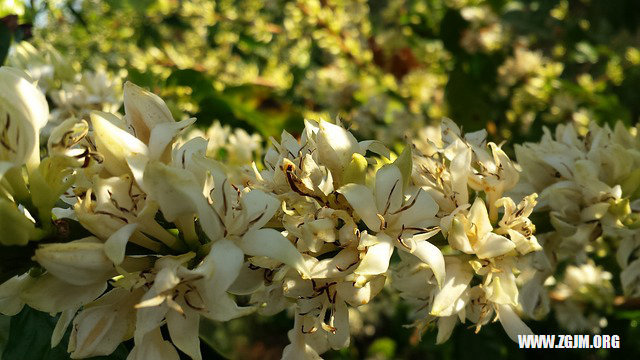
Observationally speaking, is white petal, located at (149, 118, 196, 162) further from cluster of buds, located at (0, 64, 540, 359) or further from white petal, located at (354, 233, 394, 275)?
white petal, located at (354, 233, 394, 275)

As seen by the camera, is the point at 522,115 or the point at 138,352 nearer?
the point at 138,352

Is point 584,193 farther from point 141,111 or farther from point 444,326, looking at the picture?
point 141,111

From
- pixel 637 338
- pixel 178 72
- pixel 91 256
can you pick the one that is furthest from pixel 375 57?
pixel 91 256

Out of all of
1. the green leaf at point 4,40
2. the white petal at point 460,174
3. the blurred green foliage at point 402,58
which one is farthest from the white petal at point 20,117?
the blurred green foliage at point 402,58

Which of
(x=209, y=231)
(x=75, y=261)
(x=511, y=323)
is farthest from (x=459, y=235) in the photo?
(x=75, y=261)

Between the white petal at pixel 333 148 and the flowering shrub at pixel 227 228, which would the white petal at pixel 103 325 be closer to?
the flowering shrub at pixel 227 228

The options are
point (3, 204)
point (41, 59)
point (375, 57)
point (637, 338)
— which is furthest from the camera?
point (375, 57)

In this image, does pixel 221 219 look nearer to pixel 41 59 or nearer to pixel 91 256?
pixel 91 256
